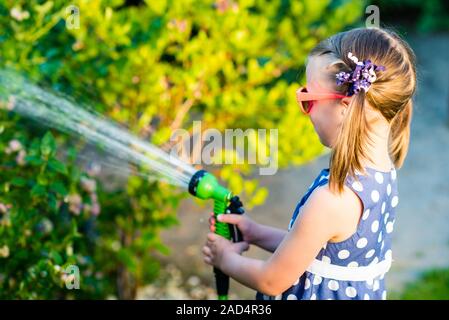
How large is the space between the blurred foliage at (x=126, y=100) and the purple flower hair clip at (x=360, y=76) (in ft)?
3.19

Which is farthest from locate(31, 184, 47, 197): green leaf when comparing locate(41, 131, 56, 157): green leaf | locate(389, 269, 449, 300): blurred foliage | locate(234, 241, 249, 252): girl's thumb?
locate(389, 269, 449, 300): blurred foliage

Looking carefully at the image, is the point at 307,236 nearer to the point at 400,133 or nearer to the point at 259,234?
the point at 259,234

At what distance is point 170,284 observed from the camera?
3.41 m

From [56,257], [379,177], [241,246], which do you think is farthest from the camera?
[56,257]

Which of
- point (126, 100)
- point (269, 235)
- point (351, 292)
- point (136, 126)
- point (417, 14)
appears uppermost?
point (417, 14)

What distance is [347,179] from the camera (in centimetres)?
162

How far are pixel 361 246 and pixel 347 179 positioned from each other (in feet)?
0.62

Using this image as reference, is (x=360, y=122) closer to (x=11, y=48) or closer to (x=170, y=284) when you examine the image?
(x=11, y=48)

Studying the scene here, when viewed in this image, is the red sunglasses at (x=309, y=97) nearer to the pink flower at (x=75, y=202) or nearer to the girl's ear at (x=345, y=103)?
the girl's ear at (x=345, y=103)

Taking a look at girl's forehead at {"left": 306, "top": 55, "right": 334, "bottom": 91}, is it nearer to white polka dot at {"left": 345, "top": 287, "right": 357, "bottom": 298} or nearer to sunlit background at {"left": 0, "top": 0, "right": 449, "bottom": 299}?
sunlit background at {"left": 0, "top": 0, "right": 449, "bottom": 299}

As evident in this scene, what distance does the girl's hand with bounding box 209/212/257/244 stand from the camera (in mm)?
1876

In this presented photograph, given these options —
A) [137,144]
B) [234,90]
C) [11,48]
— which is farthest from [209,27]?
[11,48]
